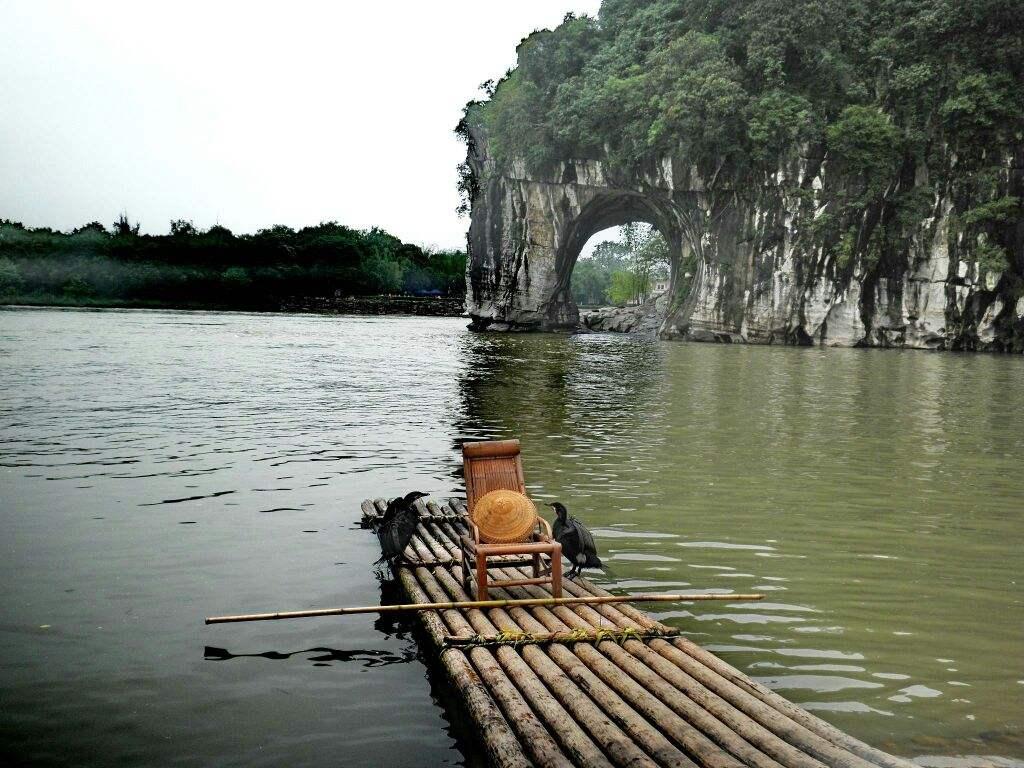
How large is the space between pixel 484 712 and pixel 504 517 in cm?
222

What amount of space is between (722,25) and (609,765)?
50.8 m

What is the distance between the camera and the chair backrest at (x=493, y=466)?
22.2 ft

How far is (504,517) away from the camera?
6227mm

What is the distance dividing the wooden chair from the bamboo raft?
0.85ft

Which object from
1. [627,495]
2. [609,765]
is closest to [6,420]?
[627,495]

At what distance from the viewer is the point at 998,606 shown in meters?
6.11

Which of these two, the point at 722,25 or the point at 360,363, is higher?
the point at 722,25

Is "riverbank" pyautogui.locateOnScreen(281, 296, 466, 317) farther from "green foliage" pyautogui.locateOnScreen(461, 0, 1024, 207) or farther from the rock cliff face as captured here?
"green foliage" pyautogui.locateOnScreen(461, 0, 1024, 207)

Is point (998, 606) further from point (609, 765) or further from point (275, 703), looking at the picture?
point (275, 703)

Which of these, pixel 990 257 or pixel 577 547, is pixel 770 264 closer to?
pixel 990 257

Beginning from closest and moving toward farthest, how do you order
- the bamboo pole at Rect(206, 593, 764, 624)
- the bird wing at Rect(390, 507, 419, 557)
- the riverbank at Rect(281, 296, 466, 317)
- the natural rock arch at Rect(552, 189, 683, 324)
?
the bamboo pole at Rect(206, 593, 764, 624)
the bird wing at Rect(390, 507, 419, 557)
the natural rock arch at Rect(552, 189, 683, 324)
the riverbank at Rect(281, 296, 466, 317)

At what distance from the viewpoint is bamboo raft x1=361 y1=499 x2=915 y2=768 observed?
3676 mm

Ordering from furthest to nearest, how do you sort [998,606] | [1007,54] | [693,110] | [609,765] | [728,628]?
[693,110]
[1007,54]
[998,606]
[728,628]
[609,765]

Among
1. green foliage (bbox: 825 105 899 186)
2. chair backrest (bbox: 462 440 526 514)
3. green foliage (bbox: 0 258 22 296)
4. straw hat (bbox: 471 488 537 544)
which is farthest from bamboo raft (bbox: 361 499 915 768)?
green foliage (bbox: 0 258 22 296)
